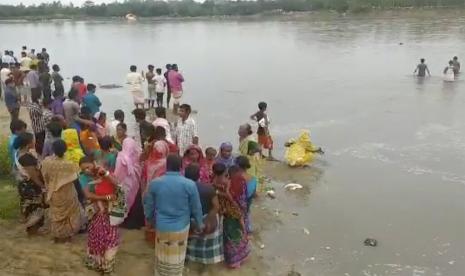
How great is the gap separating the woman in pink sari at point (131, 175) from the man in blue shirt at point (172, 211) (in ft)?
3.32

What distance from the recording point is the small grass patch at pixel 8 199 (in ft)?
24.1

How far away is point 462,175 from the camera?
1073cm

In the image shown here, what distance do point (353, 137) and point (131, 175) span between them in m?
8.04

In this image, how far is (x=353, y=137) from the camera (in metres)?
13.6

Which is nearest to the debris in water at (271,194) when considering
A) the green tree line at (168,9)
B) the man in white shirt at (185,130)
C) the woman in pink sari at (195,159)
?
the man in white shirt at (185,130)

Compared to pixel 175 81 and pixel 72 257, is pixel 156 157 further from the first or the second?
pixel 175 81

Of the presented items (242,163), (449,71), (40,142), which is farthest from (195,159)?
(449,71)


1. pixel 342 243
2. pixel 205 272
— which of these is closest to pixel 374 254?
pixel 342 243

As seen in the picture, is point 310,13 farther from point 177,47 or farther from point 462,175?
point 462,175

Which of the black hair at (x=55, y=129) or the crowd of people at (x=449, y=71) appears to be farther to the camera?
the crowd of people at (x=449, y=71)

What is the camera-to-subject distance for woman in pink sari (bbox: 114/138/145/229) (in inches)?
261

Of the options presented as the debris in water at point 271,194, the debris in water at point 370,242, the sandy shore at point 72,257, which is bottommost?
the debris in water at point 370,242

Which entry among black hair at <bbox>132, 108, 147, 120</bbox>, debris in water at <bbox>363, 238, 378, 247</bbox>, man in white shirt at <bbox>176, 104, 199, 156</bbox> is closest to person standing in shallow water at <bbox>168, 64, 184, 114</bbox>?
man in white shirt at <bbox>176, 104, 199, 156</bbox>

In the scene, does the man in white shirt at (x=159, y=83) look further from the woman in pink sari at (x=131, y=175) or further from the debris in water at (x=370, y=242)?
the debris in water at (x=370, y=242)
